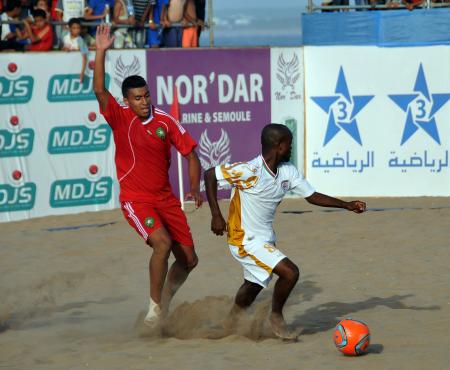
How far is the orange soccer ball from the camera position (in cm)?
609

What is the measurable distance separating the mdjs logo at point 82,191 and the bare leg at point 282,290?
256 inches

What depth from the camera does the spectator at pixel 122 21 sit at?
13781mm

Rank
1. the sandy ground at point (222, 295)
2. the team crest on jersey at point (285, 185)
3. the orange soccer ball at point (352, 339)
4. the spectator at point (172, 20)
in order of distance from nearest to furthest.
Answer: the orange soccer ball at point (352, 339) < the sandy ground at point (222, 295) < the team crest on jersey at point (285, 185) < the spectator at point (172, 20)

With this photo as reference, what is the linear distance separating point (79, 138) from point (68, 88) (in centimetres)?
67

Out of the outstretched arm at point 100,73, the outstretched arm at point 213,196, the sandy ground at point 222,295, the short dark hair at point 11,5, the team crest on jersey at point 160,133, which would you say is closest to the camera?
the sandy ground at point 222,295

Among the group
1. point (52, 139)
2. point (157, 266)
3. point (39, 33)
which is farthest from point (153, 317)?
point (39, 33)

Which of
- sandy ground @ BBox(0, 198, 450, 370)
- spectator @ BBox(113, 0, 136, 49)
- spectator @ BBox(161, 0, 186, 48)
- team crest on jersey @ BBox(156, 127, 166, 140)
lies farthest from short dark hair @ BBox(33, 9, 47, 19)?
team crest on jersey @ BBox(156, 127, 166, 140)

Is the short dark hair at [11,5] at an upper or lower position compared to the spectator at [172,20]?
upper

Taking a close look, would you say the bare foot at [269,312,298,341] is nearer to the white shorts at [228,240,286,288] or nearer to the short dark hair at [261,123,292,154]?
the white shorts at [228,240,286,288]

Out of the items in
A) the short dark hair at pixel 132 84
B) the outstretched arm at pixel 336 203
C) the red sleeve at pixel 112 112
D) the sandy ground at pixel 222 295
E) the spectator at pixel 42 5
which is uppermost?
the spectator at pixel 42 5

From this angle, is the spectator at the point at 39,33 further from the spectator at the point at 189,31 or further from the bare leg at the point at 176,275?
the bare leg at the point at 176,275

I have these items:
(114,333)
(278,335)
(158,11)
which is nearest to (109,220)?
(158,11)

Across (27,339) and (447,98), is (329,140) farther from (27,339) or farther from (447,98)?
(27,339)

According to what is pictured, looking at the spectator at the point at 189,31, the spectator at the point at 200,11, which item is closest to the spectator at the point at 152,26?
the spectator at the point at 189,31
